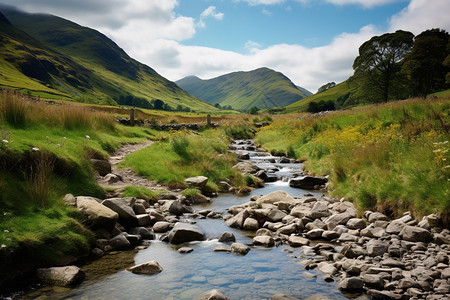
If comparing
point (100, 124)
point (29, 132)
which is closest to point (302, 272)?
point (29, 132)

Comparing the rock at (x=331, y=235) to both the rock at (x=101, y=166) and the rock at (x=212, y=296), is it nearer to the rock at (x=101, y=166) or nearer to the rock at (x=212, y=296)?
the rock at (x=212, y=296)

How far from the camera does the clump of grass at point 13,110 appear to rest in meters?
11.0

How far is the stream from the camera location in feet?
18.4

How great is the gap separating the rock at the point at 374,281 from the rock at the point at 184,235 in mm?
4480

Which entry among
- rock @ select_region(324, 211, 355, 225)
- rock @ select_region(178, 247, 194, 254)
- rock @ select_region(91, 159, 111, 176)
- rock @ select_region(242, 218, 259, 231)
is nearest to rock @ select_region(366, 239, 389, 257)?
rock @ select_region(324, 211, 355, 225)

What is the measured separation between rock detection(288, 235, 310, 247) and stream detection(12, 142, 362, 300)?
0.24 metres

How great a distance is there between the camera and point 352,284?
18.3 feet

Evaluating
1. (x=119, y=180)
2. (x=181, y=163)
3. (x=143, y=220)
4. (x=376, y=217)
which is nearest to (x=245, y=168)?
(x=181, y=163)

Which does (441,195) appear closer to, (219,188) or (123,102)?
(219,188)

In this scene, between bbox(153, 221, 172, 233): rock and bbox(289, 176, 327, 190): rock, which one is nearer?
bbox(153, 221, 172, 233): rock

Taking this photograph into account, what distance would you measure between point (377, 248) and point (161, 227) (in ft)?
19.2

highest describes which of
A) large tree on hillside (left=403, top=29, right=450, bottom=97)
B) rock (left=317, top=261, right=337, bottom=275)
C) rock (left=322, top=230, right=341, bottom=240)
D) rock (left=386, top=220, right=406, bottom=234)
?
large tree on hillside (left=403, top=29, right=450, bottom=97)

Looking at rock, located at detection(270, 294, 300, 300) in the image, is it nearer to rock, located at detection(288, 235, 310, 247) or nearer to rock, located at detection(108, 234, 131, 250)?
rock, located at detection(288, 235, 310, 247)

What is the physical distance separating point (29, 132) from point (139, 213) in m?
5.11
